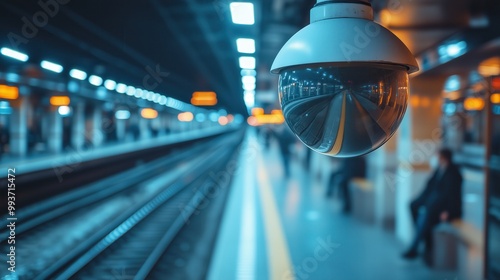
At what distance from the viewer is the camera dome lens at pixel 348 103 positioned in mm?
1246

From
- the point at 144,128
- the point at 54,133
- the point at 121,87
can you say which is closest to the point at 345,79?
the point at 121,87

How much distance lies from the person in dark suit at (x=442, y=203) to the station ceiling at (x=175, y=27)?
1356mm

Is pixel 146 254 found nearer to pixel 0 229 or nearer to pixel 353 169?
pixel 0 229

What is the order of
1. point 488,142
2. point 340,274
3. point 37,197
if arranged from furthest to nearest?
1. point 37,197
2. point 340,274
3. point 488,142

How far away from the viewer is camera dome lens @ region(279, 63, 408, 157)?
1.25m

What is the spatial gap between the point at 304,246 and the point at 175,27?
4.10 metres

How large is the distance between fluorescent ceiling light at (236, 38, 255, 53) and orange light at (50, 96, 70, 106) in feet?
44.9

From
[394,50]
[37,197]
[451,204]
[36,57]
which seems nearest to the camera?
[394,50]

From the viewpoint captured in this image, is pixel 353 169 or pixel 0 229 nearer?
pixel 0 229

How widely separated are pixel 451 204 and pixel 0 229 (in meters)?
5.59

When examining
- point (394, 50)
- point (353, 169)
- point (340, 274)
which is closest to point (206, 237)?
point (353, 169)

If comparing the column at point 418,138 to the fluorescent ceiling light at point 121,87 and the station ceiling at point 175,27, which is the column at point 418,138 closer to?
the station ceiling at point 175,27

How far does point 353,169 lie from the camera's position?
7938mm

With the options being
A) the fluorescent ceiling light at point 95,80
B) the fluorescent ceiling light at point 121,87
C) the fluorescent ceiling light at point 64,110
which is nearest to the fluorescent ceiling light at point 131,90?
the fluorescent ceiling light at point 121,87
